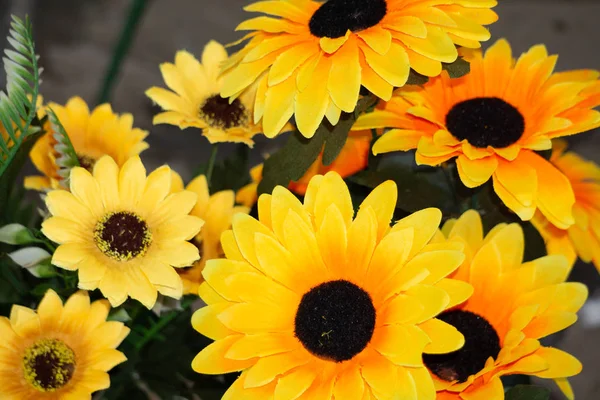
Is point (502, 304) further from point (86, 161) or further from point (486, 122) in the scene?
point (86, 161)

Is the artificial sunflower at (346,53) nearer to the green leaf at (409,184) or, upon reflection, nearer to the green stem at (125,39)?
the green leaf at (409,184)

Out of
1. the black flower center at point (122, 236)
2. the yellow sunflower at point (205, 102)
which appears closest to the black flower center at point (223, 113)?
the yellow sunflower at point (205, 102)

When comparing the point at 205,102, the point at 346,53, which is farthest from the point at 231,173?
the point at 346,53

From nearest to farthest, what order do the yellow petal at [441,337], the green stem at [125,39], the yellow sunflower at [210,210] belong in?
the yellow petal at [441,337]
the yellow sunflower at [210,210]
the green stem at [125,39]

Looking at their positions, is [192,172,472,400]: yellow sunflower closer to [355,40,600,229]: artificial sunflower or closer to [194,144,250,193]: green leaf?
[355,40,600,229]: artificial sunflower

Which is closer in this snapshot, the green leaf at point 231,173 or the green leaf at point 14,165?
the green leaf at point 14,165

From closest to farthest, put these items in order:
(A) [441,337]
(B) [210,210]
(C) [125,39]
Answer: (A) [441,337] → (B) [210,210] → (C) [125,39]
